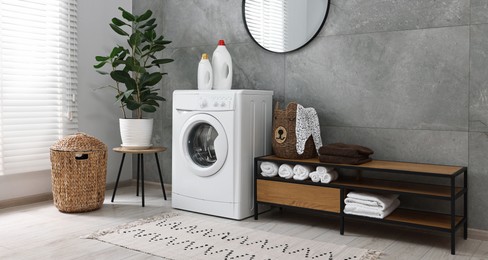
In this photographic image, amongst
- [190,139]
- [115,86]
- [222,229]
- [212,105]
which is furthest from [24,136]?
[222,229]

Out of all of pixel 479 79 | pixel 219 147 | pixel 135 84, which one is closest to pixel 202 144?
pixel 219 147

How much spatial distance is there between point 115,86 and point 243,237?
2173 millimetres

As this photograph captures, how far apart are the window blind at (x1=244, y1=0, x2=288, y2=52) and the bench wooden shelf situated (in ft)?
3.01

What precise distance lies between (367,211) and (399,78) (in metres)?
0.91

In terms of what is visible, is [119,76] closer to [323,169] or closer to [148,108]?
[148,108]

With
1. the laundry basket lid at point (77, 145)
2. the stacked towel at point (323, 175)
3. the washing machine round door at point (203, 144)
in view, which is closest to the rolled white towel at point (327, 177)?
the stacked towel at point (323, 175)

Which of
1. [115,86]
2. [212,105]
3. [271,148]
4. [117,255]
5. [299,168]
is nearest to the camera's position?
[117,255]

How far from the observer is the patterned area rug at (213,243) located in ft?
8.45

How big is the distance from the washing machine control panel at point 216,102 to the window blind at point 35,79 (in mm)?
1316

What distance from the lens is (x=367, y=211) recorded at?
2855 millimetres

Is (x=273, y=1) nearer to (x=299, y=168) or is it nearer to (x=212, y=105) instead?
(x=212, y=105)

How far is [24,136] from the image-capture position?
12.2 feet

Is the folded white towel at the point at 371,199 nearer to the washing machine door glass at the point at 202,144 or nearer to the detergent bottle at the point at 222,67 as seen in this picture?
the washing machine door glass at the point at 202,144

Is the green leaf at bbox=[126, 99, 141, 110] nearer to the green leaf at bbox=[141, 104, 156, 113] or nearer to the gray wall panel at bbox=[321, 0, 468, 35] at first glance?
the green leaf at bbox=[141, 104, 156, 113]
